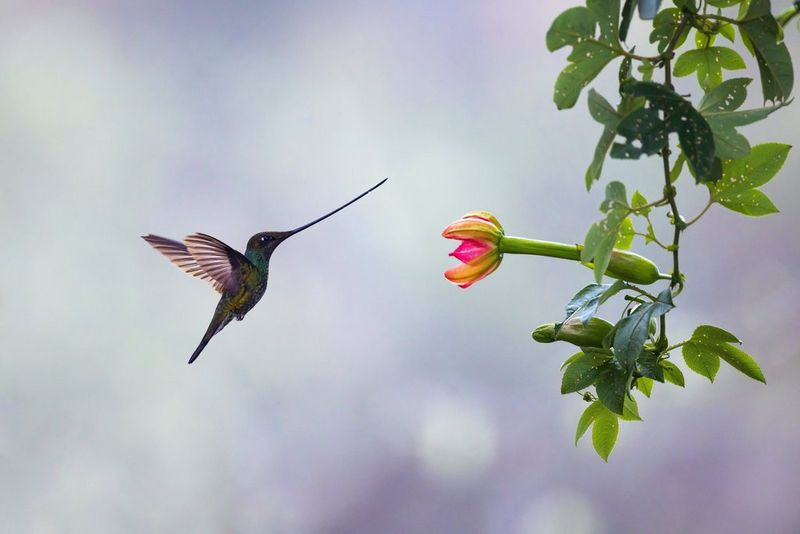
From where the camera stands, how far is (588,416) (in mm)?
969

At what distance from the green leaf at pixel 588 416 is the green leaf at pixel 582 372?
0.10 meters

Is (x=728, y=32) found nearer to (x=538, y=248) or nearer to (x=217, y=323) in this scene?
(x=538, y=248)

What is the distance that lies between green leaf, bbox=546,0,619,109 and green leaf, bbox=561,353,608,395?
30cm

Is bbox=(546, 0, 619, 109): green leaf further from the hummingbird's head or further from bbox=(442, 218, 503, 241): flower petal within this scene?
the hummingbird's head

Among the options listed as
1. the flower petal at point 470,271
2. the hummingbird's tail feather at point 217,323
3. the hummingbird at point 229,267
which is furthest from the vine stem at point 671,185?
the hummingbird's tail feather at point 217,323

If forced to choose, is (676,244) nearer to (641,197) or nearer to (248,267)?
(641,197)

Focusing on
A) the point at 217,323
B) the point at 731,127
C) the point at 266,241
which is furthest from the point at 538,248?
the point at 217,323

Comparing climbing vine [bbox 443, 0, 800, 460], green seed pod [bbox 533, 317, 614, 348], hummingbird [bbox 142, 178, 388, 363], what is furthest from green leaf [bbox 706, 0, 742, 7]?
hummingbird [bbox 142, 178, 388, 363]

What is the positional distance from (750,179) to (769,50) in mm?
137

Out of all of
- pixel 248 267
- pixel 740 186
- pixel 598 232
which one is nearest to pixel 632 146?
pixel 598 232

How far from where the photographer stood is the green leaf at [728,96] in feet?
2.38

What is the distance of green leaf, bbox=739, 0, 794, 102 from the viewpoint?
718 millimetres

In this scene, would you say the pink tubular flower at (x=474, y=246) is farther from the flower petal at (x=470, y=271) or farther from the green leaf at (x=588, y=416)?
the green leaf at (x=588, y=416)

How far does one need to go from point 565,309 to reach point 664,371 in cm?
15
